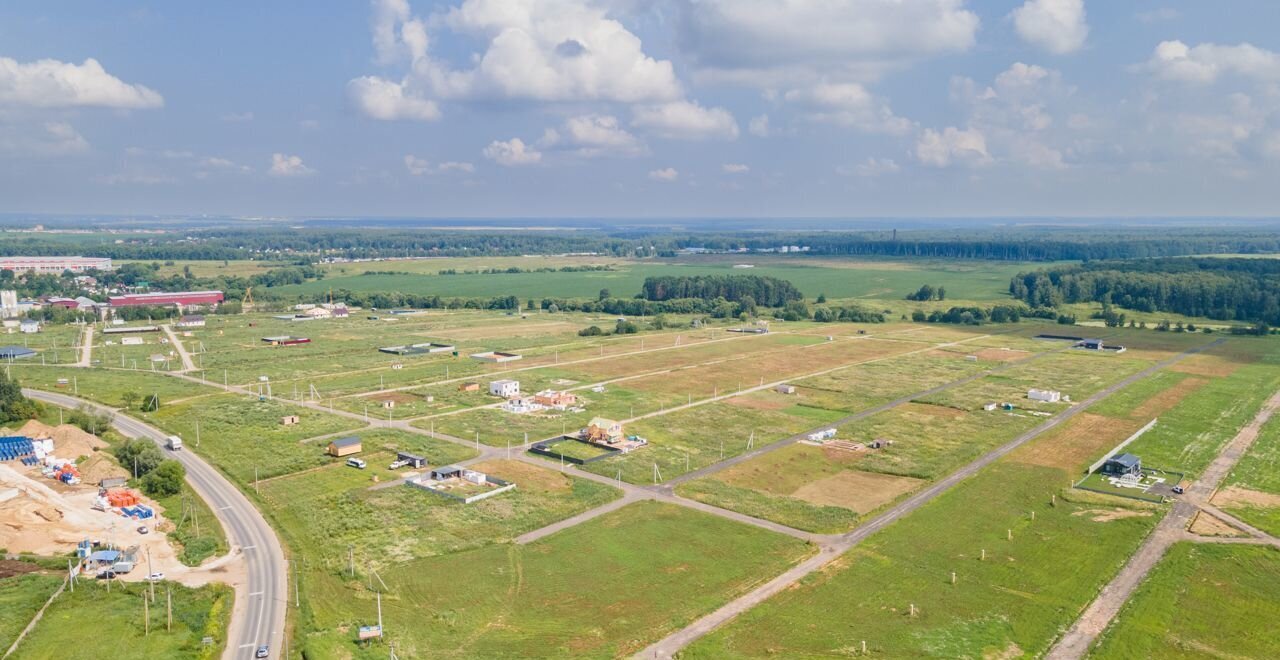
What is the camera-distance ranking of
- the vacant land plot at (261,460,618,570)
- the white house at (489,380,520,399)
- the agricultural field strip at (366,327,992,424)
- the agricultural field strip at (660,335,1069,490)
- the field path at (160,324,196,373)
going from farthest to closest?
the field path at (160,324,196,373) → the white house at (489,380,520,399) → the agricultural field strip at (366,327,992,424) → the agricultural field strip at (660,335,1069,490) → the vacant land plot at (261,460,618,570)

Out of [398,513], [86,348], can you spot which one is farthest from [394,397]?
[86,348]

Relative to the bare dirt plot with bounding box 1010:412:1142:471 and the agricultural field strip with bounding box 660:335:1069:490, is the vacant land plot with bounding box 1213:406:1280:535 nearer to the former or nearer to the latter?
the bare dirt plot with bounding box 1010:412:1142:471

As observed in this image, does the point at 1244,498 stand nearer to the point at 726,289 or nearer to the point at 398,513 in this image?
the point at 398,513

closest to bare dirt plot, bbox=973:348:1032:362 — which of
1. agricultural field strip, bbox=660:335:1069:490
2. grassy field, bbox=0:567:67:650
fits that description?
agricultural field strip, bbox=660:335:1069:490

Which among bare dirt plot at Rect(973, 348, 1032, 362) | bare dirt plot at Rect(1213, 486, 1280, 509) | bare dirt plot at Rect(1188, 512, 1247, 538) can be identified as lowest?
bare dirt plot at Rect(1188, 512, 1247, 538)

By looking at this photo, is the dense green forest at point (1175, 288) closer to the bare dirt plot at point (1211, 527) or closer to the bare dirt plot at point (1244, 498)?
the bare dirt plot at point (1244, 498)

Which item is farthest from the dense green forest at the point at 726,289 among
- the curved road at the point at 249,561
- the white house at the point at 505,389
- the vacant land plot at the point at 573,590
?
the vacant land plot at the point at 573,590

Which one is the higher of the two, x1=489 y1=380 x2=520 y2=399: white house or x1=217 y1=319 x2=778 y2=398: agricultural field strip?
x1=489 y1=380 x2=520 y2=399: white house
